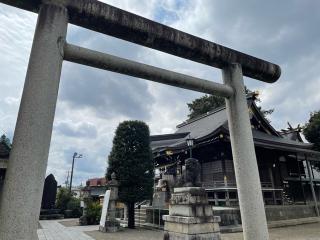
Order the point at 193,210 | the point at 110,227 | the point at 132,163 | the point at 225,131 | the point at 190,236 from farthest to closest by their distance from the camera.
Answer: the point at 132,163 → the point at 225,131 → the point at 110,227 → the point at 193,210 → the point at 190,236

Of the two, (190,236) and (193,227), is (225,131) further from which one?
(190,236)

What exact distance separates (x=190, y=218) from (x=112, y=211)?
7777mm

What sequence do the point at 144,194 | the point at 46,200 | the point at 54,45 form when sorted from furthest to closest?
the point at 46,200
the point at 144,194
the point at 54,45

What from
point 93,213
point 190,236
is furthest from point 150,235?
point 93,213

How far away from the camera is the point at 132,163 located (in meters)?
15.2

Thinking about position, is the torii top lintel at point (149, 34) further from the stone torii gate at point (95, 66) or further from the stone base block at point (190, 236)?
the stone base block at point (190, 236)

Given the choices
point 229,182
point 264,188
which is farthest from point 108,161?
point 264,188

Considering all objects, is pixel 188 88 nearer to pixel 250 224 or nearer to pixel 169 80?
pixel 169 80

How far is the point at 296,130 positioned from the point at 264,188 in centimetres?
1401

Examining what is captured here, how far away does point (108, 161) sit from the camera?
52.6 feet

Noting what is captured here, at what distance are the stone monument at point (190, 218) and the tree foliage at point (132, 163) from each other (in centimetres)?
667

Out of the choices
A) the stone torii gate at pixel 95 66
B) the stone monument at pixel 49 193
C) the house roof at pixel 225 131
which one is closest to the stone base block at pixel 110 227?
the house roof at pixel 225 131

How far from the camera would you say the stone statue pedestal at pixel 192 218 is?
734 centimetres

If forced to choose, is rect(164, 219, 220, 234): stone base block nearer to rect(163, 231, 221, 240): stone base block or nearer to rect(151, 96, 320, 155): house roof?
rect(163, 231, 221, 240): stone base block
